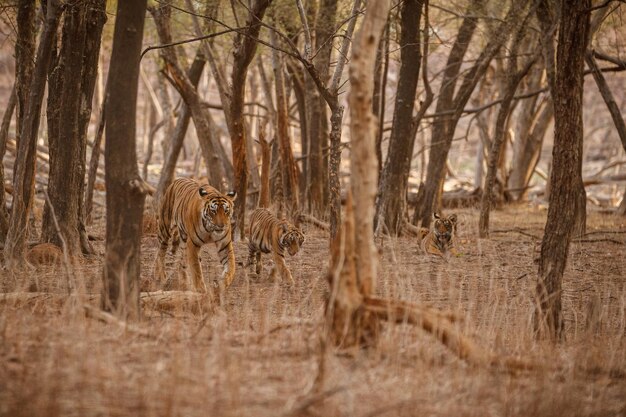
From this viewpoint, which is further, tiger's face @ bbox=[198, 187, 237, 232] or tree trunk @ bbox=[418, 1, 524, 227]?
tree trunk @ bbox=[418, 1, 524, 227]

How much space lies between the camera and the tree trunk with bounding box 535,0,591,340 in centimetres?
611

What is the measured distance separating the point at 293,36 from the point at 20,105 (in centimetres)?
616

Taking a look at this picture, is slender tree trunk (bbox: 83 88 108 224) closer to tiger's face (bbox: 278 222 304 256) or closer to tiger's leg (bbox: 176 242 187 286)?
tiger's leg (bbox: 176 242 187 286)

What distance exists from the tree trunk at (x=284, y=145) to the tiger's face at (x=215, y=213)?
4.71 metres

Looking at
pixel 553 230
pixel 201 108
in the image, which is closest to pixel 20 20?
pixel 201 108

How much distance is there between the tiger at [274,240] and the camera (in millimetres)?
8359

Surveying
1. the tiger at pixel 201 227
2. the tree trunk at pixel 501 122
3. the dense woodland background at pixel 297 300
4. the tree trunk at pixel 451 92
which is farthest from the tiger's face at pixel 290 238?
the tree trunk at pixel 451 92

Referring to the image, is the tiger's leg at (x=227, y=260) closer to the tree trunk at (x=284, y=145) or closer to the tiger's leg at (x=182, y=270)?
the tiger's leg at (x=182, y=270)

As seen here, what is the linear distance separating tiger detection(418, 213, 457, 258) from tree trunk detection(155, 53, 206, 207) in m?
5.16

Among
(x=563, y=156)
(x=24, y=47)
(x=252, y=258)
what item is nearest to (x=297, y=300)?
(x=252, y=258)

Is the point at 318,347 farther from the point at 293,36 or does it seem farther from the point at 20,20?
the point at 293,36

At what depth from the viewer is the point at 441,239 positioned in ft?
35.3

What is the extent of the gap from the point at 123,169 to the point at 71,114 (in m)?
3.40

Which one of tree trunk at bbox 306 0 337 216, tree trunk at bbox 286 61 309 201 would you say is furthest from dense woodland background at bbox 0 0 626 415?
tree trunk at bbox 286 61 309 201
